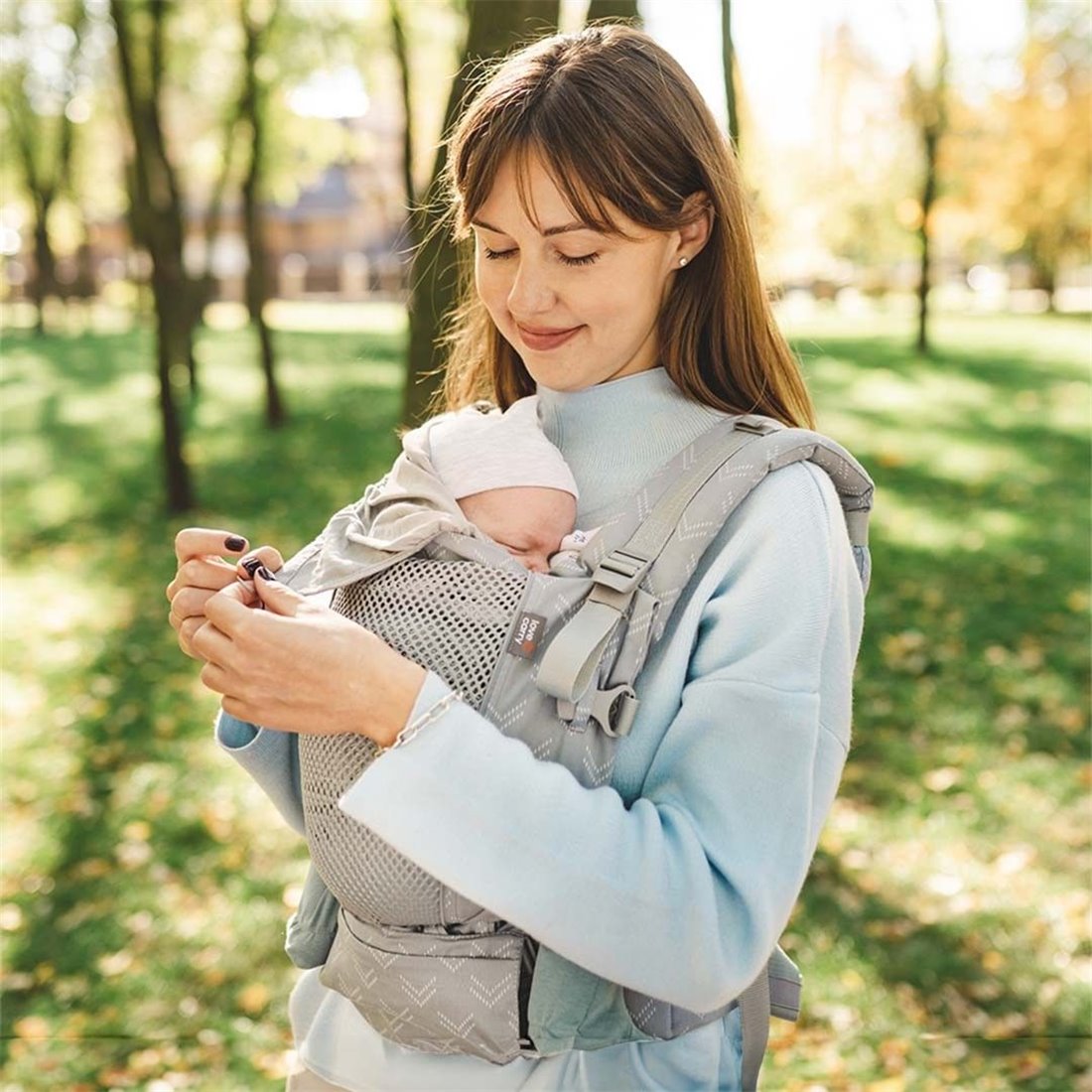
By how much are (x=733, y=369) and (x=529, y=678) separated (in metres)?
0.62

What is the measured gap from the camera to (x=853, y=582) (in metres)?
1.66

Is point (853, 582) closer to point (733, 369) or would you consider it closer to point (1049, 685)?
point (733, 369)

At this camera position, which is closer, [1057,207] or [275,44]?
[275,44]

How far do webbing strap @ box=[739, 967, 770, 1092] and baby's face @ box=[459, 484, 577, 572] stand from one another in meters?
0.63

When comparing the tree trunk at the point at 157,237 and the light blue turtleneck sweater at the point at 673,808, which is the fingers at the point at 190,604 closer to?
the light blue turtleneck sweater at the point at 673,808

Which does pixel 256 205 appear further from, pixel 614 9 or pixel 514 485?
pixel 514 485

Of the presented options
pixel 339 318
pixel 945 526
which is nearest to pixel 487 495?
pixel 945 526

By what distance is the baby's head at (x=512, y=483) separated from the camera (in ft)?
5.65

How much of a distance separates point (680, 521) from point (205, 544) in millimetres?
626

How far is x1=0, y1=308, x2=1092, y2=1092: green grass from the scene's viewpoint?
4.15 m

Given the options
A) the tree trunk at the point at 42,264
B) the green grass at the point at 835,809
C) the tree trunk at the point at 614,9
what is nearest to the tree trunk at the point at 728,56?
the tree trunk at the point at 614,9

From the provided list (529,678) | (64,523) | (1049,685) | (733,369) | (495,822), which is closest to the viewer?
(495,822)

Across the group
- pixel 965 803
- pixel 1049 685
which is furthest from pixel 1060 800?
pixel 1049 685

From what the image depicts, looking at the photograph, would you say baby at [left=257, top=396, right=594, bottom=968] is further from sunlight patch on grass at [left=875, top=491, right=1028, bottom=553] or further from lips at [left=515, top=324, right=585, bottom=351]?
sunlight patch on grass at [left=875, top=491, right=1028, bottom=553]
